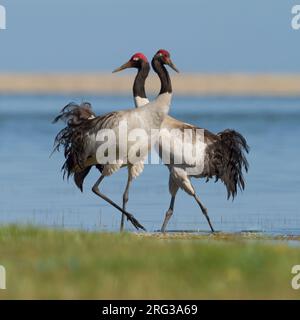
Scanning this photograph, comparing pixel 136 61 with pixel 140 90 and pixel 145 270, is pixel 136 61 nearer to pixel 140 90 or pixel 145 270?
pixel 140 90

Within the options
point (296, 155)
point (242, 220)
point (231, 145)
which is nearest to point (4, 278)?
point (231, 145)

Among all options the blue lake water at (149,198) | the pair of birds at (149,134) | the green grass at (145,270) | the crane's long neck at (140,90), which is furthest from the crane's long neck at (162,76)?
the green grass at (145,270)

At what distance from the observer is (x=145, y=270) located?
8.81 metres

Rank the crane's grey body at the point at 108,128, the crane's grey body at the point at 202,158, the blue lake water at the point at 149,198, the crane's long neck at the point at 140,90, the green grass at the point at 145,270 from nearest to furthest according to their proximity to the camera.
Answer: the green grass at the point at 145,270 < the crane's grey body at the point at 108,128 < the crane's grey body at the point at 202,158 < the crane's long neck at the point at 140,90 < the blue lake water at the point at 149,198

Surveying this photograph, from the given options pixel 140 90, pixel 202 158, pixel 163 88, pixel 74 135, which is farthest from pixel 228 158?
pixel 74 135

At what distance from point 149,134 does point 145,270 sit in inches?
194

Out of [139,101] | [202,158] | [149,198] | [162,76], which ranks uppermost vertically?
[162,76]

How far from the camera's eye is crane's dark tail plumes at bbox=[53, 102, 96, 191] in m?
14.2

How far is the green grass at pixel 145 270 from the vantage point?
8.18 metres

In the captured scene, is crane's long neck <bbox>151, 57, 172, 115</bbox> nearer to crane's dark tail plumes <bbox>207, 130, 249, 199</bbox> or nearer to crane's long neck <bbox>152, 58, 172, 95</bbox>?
crane's long neck <bbox>152, 58, 172, 95</bbox>

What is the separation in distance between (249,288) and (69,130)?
6.42 m

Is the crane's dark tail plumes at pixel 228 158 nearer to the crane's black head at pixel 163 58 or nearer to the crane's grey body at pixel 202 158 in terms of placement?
the crane's grey body at pixel 202 158

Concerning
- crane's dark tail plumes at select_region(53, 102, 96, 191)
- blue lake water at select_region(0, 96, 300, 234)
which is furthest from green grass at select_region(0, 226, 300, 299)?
crane's dark tail plumes at select_region(53, 102, 96, 191)

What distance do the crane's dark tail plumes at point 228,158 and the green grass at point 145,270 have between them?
428 centimetres
